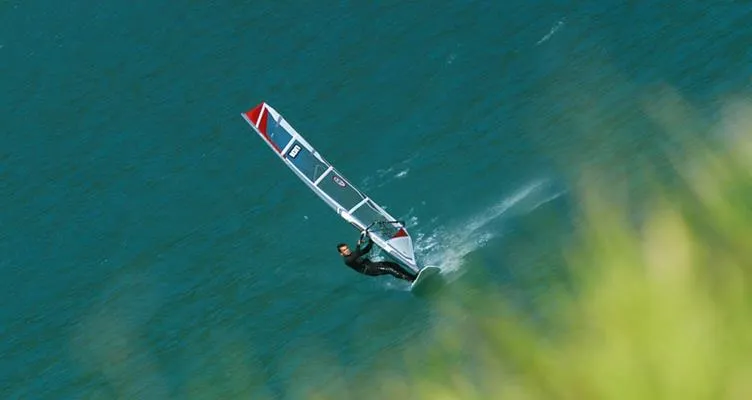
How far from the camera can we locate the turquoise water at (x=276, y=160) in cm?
7825

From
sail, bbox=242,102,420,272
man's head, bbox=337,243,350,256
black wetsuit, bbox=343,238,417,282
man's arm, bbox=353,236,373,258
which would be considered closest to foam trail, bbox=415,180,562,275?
sail, bbox=242,102,420,272

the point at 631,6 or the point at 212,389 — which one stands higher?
the point at 631,6

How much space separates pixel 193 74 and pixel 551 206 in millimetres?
33301

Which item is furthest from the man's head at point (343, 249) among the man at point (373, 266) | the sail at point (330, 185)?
the sail at point (330, 185)

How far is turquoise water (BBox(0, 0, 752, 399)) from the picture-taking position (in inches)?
3081

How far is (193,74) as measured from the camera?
319ft

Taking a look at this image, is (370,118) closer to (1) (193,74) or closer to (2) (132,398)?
(1) (193,74)

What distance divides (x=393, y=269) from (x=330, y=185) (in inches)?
359

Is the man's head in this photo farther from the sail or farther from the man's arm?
the sail

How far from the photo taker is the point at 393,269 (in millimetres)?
75625

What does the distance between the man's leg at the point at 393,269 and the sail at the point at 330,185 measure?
57 cm

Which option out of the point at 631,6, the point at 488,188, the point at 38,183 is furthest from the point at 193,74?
the point at 631,6

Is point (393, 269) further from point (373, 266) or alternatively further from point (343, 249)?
point (343, 249)

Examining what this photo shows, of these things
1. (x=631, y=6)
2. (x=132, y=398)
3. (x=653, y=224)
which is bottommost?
(x=132, y=398)
